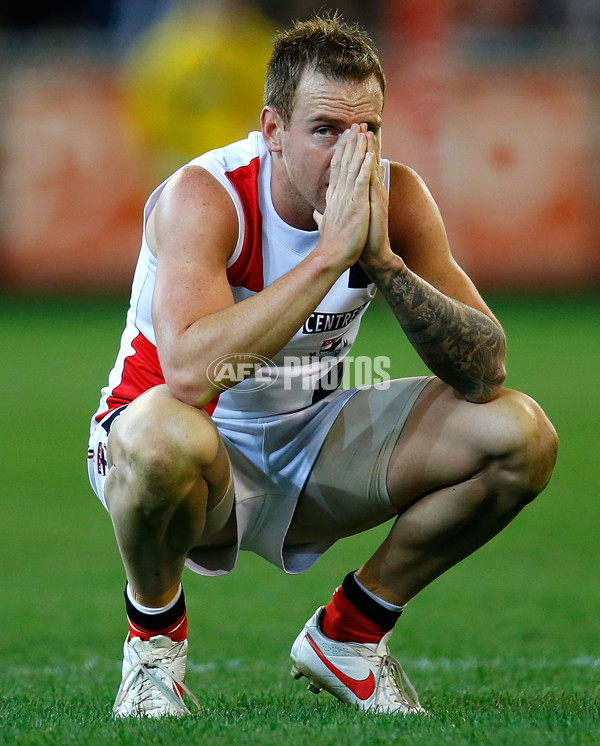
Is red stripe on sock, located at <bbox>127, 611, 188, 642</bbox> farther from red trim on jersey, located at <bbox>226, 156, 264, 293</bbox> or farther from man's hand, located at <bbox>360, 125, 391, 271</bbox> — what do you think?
man's hand, located at <bbox>360, 125, 391, 271</bbox>

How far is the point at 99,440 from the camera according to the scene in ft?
11.7

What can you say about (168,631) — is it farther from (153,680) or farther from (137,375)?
(137,375)

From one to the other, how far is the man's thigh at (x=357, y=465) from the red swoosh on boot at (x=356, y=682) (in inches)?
16.0

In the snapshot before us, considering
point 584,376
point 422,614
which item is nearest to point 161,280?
point 422,614

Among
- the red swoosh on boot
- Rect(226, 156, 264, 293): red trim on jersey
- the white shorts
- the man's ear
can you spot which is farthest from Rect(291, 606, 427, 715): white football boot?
the man's ear

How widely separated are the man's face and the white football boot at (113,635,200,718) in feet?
4.24

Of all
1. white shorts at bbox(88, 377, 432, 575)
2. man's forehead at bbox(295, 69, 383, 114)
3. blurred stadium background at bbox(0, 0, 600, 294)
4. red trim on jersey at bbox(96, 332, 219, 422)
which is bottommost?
blurred stadium background at bbox(0, 0, 600, 294)

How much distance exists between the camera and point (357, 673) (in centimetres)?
359

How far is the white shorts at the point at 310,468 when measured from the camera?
3.68 meters

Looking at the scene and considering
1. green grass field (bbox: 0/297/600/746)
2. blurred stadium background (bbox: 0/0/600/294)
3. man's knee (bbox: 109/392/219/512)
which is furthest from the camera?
blurred stadium background (bbox: 0/0/600/294)

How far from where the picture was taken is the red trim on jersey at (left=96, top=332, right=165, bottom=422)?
11.9ft

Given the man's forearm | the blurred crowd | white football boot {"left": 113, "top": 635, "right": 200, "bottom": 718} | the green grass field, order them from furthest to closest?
1. the blurred crowd
2. the man's forearm
3. white football boot {"left": 113, "top": 635, "right": 200, "bottom": 718}
4. the green grass field

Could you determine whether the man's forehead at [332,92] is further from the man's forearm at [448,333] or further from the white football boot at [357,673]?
the white football boot at [357,673]

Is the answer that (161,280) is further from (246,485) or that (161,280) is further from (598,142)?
(598,142)
